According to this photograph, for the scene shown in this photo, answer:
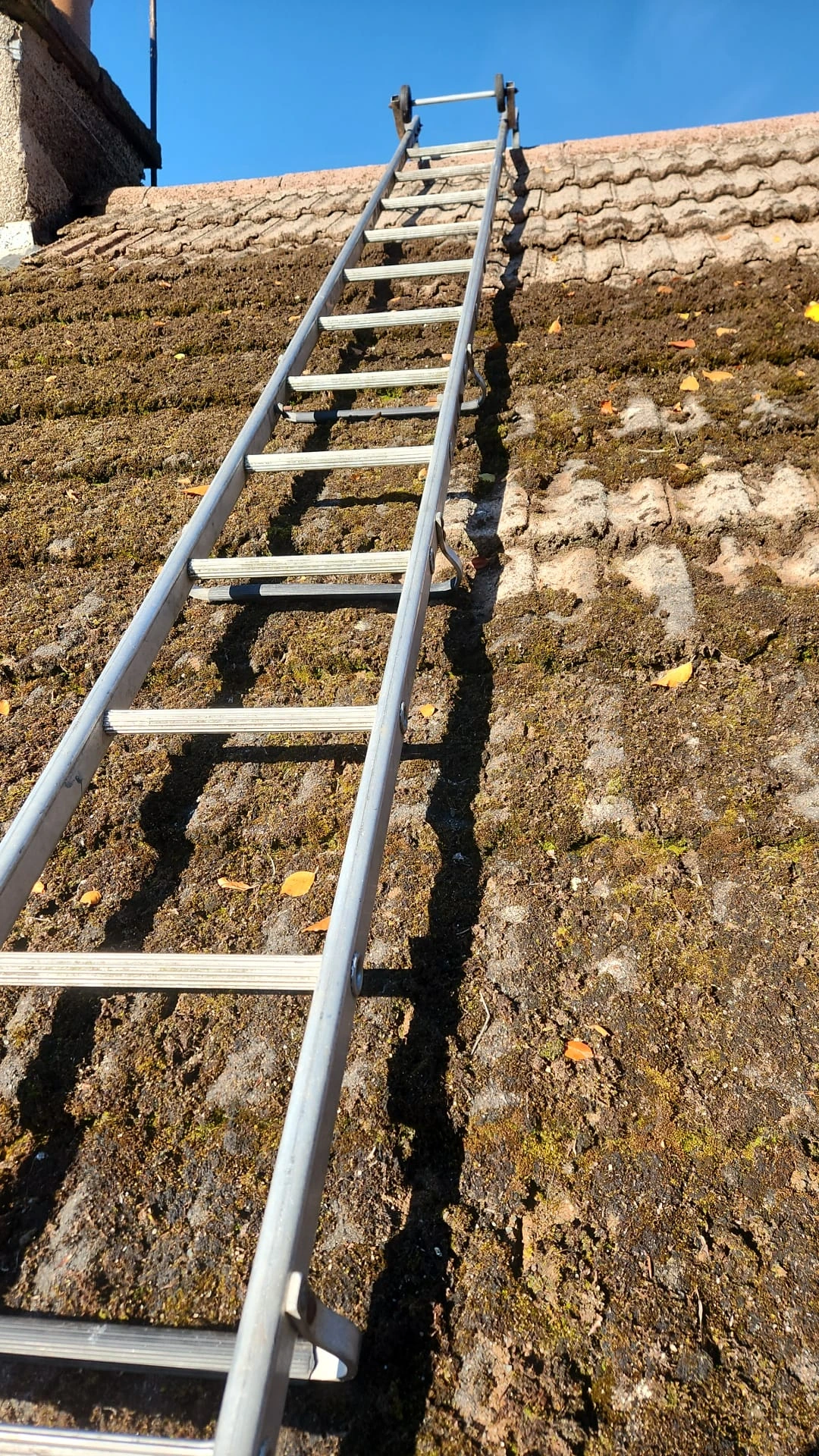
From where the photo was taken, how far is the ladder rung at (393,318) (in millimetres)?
3420

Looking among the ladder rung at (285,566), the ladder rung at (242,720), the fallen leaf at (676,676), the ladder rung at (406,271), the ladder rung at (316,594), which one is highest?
the ladder rung at (406,271)

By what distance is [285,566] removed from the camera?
231 cm

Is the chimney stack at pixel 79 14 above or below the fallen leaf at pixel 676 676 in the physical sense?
above

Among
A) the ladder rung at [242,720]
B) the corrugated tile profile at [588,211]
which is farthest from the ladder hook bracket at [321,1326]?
the corrugated tile profile at [588,211]

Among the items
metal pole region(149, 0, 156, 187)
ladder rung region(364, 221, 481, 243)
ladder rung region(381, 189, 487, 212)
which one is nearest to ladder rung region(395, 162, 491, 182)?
ladder rung region(381, 189, 487, 212)

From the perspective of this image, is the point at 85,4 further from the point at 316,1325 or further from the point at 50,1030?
the point at 316,1325

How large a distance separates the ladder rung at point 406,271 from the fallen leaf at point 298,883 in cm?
310

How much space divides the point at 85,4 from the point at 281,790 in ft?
27.0

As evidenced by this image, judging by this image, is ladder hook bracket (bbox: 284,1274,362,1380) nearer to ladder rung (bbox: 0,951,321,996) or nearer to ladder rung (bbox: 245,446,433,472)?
ladder rung (bbox: 0,951,321,996)

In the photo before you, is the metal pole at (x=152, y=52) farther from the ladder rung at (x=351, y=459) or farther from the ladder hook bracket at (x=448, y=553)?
the ladder hook bracket at (x=448, y=553)

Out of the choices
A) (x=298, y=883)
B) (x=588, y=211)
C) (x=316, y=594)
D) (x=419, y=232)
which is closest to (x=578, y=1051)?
(x=298, y=883)

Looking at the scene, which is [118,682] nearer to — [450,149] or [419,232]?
[419,232]

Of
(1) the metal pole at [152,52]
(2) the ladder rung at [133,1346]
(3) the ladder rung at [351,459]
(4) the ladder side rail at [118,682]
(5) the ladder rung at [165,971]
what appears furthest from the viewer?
(1) the metal pole at [152,52]

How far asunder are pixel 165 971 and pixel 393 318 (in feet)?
9.88
